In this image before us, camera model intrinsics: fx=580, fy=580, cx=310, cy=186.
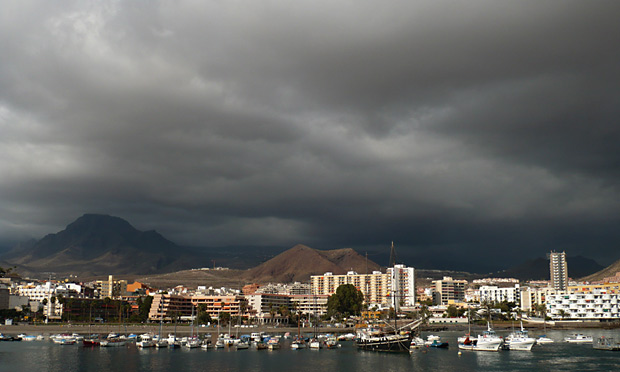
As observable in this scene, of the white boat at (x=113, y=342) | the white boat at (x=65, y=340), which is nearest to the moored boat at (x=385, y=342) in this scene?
the white boat at (x=113, y=342)

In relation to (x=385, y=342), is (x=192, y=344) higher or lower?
lower

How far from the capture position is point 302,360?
107 metres

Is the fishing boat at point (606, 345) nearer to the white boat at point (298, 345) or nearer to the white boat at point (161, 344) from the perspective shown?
the white boat at point (298, 345)

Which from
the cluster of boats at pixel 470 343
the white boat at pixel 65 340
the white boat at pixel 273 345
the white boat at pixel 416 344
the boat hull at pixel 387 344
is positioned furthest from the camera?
the white boat at pixel 65 340

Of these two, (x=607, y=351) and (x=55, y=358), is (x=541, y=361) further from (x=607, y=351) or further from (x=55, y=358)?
(x=55, y=358)

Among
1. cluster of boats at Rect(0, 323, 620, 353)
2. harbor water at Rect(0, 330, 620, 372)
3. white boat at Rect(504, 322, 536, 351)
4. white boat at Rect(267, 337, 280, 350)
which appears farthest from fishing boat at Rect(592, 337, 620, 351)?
white boat at Rect(267, 337, 280, 350)

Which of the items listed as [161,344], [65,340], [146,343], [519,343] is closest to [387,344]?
[519,343]

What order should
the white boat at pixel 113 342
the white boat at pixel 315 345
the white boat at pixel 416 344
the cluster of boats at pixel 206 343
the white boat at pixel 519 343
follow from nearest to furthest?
the white boat at pixel 519 343 → the white boat at pixel 416 344 → the white boat at pixel 315 345 → the cluster of boats at pixel 206 343 → the white boat at pixel 113 342

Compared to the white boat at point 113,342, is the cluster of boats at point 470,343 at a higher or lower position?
→ higher

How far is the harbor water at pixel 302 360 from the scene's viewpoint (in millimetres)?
93188

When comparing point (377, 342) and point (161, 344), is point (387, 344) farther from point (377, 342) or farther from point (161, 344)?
point (161, 344)

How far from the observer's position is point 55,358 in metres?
109

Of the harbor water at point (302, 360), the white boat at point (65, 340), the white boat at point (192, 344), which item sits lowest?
the white boat at point (65, 340)

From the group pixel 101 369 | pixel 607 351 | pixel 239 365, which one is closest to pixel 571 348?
pixel 607 351
